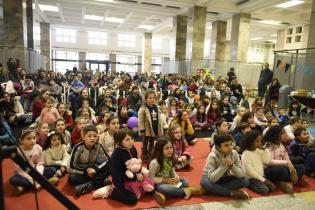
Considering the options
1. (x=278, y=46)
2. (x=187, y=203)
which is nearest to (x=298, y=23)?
(x=278, y=46)

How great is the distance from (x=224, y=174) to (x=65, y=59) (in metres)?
25.8

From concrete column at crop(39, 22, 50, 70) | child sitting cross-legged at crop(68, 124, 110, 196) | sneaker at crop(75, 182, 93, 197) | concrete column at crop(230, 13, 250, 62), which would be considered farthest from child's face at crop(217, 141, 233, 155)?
concrete column at crop(39, 22, 50, 70)

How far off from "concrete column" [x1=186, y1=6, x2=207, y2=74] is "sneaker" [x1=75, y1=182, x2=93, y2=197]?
12.4 m

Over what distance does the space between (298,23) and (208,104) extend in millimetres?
14919

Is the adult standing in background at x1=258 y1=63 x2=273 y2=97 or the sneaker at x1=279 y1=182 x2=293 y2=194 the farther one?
the adult standing in background at x1=258 y1=63 x2=273 y2=97

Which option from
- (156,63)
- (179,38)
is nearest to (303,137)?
(179,38)

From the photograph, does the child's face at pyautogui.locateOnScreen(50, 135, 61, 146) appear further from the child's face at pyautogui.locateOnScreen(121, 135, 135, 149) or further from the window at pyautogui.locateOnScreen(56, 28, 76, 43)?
the window at pyautogui.locateOnScreen(56, 28, 76, 43)

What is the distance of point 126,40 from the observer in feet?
91.4

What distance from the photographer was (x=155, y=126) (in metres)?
4.99

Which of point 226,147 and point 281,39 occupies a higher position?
point 281,39

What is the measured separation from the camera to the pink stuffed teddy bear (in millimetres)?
3270

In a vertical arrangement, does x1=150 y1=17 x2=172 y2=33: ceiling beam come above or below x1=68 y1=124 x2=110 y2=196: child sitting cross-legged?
above

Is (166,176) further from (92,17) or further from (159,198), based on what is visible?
(92,17)

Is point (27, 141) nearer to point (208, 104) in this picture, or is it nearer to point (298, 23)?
point (208, 104)
